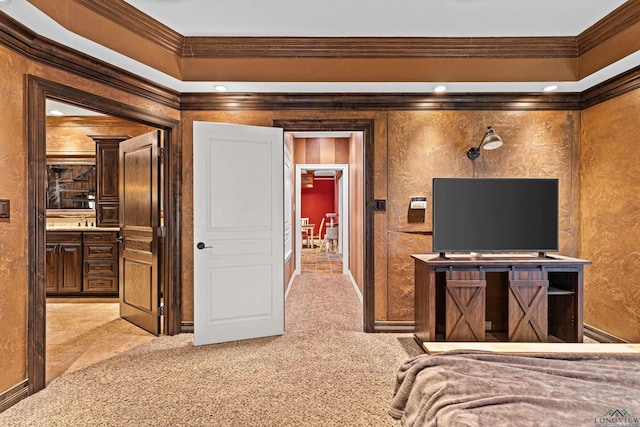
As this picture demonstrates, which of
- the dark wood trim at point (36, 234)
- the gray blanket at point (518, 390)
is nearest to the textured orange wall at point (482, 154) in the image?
the gray blanket at point (518, 390)

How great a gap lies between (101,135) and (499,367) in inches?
219

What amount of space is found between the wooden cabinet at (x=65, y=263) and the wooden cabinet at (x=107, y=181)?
1.39 feet

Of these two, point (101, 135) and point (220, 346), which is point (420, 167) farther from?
point (101, 135)

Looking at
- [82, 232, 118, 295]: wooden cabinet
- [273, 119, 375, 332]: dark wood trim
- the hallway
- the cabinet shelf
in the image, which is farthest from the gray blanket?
the hallway

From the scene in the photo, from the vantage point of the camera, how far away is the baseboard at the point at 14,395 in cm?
221

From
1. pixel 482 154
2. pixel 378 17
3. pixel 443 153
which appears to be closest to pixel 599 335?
pixel 482 154

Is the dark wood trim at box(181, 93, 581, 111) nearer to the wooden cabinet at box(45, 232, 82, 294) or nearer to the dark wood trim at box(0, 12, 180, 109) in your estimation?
the dark wood trim at box(0, 12, 180, 109)

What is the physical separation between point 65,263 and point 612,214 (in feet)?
21.2

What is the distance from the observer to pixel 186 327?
3.57 metres

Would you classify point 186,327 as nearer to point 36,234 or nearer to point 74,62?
point 36,234

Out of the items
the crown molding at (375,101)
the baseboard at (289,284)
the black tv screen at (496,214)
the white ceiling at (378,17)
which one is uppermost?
the white ceiling at (378,17)

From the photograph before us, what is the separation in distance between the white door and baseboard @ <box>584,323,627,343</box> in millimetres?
3059

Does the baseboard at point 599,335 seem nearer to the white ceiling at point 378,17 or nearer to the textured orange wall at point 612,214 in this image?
the textured orange wall at point 612,214

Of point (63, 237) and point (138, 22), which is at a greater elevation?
point (138, 22)
